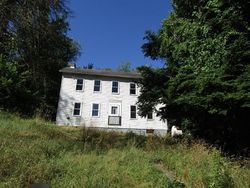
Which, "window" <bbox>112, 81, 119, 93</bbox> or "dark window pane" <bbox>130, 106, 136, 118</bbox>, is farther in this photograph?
"window" <bbox>112, 81, 119, 93</bbox>

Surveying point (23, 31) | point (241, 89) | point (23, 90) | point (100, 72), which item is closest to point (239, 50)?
point (241, 89)

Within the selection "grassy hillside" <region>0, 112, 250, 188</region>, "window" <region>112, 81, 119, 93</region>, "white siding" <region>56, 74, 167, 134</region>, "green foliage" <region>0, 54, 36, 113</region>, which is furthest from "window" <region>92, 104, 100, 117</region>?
"grassy hillside" <region>0, 112, 250, 188</region>

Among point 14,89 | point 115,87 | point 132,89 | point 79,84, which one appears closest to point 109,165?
point 14,89

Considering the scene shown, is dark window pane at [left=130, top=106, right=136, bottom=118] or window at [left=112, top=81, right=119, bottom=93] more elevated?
window at [left=112, top=81, right=119, bottom=93]

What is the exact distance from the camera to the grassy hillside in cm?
732

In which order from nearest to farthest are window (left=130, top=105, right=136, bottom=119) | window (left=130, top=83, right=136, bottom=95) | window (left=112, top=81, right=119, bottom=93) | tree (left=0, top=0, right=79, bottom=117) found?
tree (left=0, top=0, right=79, bottom=117) → window (left=130, top=105, right=136, bottom=119) → window (left=112, top=81, right=119, bottom=93) → window (left=130, top=83, right=136, bottom=95)

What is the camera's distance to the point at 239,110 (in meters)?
13.0

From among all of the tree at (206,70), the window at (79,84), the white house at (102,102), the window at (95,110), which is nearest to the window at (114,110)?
the white house at (102,102)

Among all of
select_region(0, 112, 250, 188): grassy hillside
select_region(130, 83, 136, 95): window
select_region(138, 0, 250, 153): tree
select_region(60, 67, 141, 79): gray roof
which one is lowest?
select_region(0, 112, 250, 188): grassy hillside

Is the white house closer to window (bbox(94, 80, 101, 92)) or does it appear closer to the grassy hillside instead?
window (bbox(94, 80, 101, 92))

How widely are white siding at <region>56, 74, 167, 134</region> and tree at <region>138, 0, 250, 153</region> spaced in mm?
16396

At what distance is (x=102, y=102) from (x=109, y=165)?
26653mm

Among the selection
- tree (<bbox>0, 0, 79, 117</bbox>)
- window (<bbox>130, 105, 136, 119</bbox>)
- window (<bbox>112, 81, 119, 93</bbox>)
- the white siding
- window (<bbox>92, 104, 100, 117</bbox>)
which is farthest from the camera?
window (<bbox>112, 81, 119, 93</bbox>)

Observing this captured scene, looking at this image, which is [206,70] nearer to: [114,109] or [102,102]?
[114,109]
